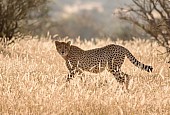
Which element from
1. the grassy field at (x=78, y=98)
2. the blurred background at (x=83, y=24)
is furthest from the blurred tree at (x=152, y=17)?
the grassy field at (x=78, y=98)

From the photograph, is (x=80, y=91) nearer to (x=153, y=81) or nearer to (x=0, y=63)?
(x=153, y=81)

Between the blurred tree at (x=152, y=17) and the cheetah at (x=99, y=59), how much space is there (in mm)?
2102

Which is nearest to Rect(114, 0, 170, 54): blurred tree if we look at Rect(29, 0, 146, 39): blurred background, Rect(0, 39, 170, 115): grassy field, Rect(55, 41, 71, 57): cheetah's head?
Rect(29, 0, 146, 39): blurred background

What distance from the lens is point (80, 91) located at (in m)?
5.99

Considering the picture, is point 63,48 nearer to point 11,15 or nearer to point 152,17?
point 152,17

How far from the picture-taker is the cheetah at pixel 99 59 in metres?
7.90

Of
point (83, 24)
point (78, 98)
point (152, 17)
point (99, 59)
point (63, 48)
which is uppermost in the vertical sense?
point (83, 24)

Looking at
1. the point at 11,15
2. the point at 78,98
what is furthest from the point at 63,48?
the point at 11,15

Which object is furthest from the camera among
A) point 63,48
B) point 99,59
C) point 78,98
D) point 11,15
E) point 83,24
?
point 83,24

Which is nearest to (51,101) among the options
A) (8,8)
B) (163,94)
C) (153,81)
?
(163,94)

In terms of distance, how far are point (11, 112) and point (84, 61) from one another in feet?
8.75

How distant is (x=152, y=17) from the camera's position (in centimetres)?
1106

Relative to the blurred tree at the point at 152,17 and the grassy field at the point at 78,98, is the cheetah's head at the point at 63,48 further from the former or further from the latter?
the blurred tree at the point at 152,17

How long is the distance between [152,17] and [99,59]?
3.39 meters
